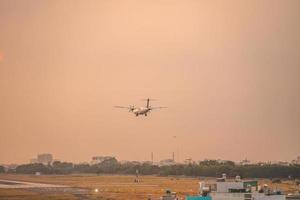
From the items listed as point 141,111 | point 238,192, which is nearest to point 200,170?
point 141,111

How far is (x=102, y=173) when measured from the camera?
15662cm

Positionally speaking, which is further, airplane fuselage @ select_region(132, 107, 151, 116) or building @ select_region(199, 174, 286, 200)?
airplane fuselage @ select_region(132, 107, 151, 116)

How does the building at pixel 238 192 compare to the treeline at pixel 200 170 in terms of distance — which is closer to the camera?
the building at pixel 238 192

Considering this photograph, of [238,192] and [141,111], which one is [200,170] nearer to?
[141,111]

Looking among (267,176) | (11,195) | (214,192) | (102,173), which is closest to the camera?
(214,192)

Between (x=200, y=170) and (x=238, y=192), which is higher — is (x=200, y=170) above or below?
above

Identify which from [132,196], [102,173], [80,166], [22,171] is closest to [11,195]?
[132,196]

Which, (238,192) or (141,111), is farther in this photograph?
(141,111)

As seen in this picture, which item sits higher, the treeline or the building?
the treeline

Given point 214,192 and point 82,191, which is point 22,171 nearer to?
point 82,191

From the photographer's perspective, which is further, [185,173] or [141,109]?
[185,173]

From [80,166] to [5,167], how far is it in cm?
2754

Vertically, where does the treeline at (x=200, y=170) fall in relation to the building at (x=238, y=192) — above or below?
above

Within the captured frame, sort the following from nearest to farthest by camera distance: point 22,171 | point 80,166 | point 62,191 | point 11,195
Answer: point 11,195 < point 62,191 < point 22,171 < point 80,166
